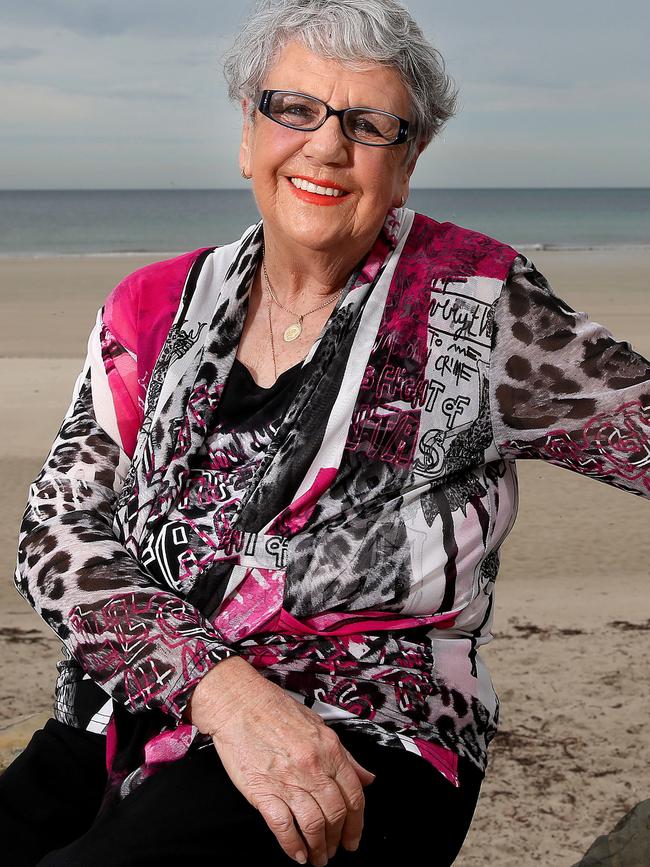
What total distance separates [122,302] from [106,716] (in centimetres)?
76

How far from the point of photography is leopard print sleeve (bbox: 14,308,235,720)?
5.22 ft

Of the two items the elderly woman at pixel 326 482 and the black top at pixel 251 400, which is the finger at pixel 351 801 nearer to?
the elderly woman at pixel 326 482

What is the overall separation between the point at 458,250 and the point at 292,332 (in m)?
0.34

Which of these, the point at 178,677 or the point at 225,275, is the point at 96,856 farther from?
the point at 225,275

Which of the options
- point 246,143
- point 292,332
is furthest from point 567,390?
point 246,143

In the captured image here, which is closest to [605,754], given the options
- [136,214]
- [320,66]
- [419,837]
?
[419,837]

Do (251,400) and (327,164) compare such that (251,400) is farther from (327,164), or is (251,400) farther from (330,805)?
(330,805)

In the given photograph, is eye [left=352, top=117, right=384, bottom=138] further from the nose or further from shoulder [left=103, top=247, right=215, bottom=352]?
shoulder [left=103, top=247, right=215, bottom=352]

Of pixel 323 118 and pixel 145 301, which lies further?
pixel 145 301

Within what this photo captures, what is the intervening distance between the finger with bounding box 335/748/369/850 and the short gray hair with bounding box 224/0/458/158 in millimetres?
1075

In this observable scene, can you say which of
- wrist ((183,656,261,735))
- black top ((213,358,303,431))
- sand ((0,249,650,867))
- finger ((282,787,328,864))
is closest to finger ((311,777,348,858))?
finger ((282,787,328,864))

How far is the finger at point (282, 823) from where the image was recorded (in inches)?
56.5

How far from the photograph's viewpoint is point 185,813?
1.47 m

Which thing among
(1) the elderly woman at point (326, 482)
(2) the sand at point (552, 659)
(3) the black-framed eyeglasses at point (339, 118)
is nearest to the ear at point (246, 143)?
(1) the elderly woman at point (326, 482)
